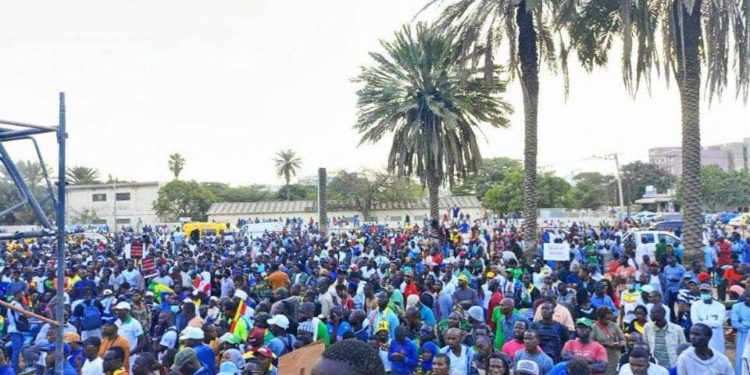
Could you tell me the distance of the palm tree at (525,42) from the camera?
60.1 feet

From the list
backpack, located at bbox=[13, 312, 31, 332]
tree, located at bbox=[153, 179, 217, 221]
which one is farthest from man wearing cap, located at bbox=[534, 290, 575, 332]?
tree, located at bbox=[153, 179, 217, 221]

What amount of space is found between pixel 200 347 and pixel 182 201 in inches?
2307

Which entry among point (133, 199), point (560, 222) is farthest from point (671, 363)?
point (133, 199)

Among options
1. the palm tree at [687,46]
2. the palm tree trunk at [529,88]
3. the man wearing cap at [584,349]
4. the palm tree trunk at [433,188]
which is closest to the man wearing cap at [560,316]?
the man wearing cap at [584,349]

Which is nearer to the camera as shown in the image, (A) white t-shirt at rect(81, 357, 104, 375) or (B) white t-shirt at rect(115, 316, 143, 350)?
(A) white t-shirt at rect(81, 357, 104, 375)

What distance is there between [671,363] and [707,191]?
68958mm

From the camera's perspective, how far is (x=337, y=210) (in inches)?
2279

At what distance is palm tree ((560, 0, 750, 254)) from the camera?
1465cm

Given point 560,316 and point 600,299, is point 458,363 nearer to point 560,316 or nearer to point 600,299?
point 560,316

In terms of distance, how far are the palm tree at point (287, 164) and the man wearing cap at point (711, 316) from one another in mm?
78582

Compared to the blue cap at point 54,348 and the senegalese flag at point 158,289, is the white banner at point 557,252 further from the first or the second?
the blue cap at point 54,348

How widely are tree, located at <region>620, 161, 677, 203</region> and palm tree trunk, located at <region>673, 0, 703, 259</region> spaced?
225 ft

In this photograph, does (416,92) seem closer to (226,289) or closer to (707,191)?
A: (226,289)

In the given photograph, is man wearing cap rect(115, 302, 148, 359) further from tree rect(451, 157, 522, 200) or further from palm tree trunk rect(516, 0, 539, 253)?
tree rect(451, 157, 522, 200)
